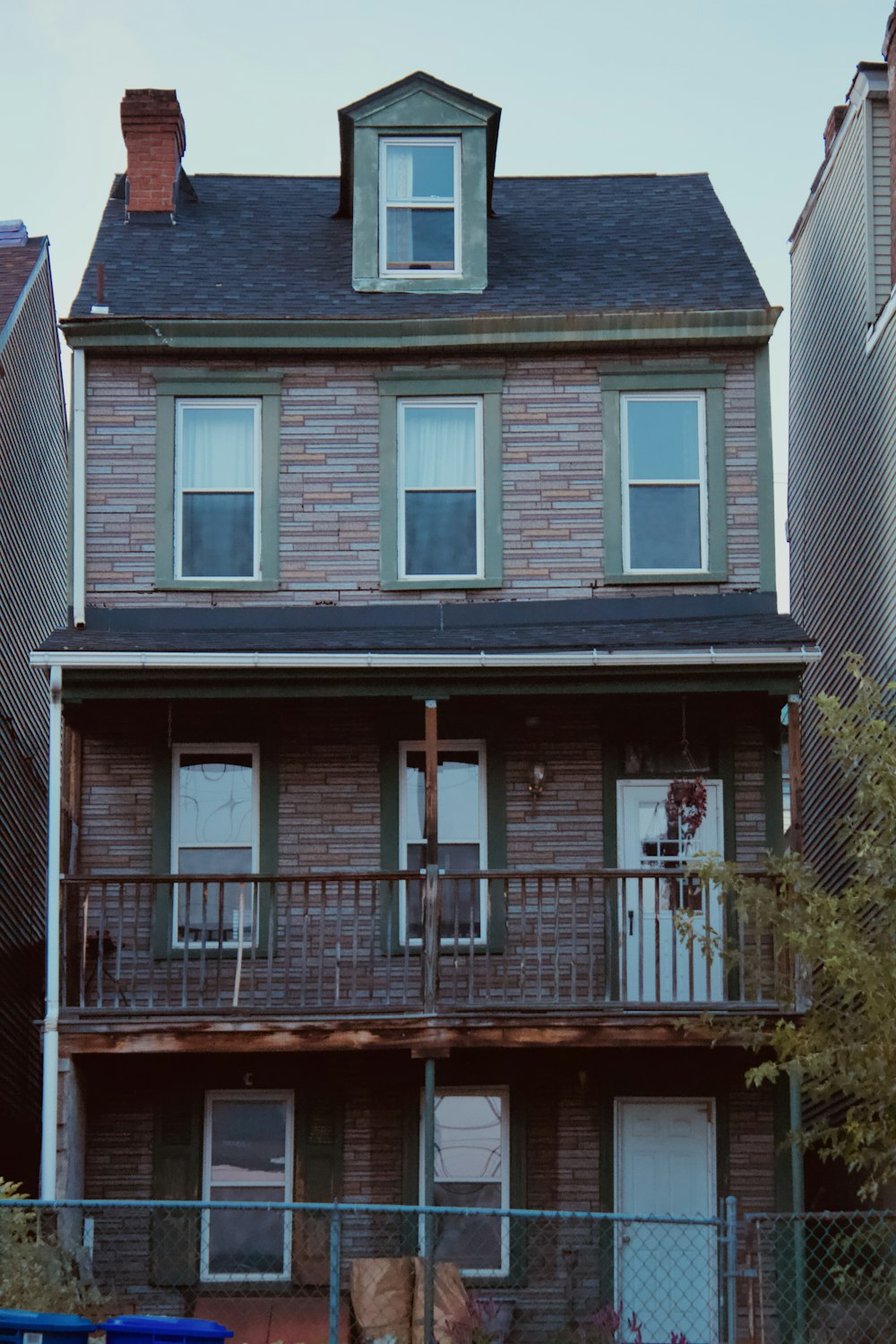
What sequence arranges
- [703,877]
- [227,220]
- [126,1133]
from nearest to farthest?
[703,877], [126,1133], [227,220]

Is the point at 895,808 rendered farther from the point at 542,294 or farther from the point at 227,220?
the point at 227,220

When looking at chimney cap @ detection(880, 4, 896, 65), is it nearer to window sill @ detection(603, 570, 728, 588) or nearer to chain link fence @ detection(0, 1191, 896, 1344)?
window sill @ detection(603, 570, 728, 588)

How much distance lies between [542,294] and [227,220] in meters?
3.55

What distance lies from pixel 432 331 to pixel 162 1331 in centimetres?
959

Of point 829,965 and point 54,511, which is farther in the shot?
point 54,511

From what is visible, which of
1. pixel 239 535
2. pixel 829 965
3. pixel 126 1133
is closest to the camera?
pixel 829 965

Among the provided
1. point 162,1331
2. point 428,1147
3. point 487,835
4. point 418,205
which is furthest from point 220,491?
point 162,1331

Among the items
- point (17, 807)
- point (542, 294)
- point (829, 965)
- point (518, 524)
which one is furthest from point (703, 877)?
point (17, 807)

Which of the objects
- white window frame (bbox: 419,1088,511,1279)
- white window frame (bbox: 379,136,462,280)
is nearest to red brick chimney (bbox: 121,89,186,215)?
white window frame (bbox: 379,136,462,280)

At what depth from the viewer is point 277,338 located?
17.2m

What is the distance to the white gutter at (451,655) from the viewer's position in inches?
609

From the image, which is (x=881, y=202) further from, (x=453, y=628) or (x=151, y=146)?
(x=151, y=146)

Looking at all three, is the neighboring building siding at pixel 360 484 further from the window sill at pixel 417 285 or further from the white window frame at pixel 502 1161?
the white window frame at pixel 502 1161

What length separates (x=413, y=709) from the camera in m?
16.7
